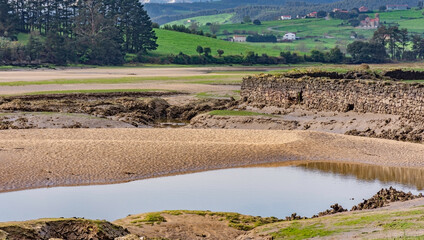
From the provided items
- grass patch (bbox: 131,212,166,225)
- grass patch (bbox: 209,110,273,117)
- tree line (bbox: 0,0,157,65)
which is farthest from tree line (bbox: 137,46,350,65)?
grass patch (bbox: 131,212,166,225)

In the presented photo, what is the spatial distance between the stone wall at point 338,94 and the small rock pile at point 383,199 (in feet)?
34.3

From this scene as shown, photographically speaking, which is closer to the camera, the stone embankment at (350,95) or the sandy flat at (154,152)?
the sandy flat at (154,152)

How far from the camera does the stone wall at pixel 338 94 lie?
2678 cm

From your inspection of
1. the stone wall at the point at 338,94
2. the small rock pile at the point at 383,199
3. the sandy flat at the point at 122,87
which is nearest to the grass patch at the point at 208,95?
the sandy flat at the point at 122,87

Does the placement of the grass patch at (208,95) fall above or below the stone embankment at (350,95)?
below

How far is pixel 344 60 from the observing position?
10094 centimetres

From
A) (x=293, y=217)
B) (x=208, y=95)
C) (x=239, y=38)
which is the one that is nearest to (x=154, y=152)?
(x=293, y=217)

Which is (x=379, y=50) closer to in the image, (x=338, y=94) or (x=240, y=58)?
(x=240, y=58)

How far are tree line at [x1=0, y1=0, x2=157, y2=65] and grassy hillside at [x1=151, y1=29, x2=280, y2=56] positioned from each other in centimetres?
261

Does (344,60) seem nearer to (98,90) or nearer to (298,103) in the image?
(98,90)

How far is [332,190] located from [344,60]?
8479 centimetres

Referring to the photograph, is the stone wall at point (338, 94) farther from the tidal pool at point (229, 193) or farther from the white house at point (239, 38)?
the white house at point (239, 38)

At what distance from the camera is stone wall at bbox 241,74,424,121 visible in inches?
1054

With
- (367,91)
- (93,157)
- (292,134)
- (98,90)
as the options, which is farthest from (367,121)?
(98,90)
